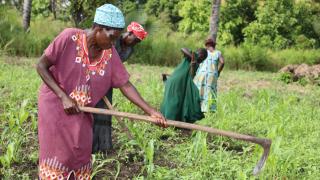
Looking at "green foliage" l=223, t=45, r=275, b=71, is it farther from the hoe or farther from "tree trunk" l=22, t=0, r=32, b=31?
the hoe

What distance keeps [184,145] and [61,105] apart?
2.56m

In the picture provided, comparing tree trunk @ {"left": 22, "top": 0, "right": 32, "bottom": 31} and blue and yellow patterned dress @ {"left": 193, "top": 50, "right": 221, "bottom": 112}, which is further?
tree trunk @ {"left": 22, "top": 0, "right": 32, "bottom": 31}

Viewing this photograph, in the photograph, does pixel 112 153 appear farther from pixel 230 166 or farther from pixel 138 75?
pixel 138 75

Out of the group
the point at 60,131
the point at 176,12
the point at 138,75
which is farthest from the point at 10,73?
the point at 176,12

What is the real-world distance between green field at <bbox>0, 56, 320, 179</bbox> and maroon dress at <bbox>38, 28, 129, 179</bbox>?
1.06 m

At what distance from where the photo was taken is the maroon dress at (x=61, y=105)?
288cm

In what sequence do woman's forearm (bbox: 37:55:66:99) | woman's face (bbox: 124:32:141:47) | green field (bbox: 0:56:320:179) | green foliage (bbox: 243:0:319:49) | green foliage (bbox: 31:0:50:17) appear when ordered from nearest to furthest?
1. woman's forearm (bbox: 37:55:66:99)
2. green field (bbox: 0:56:320:179)
3. woman's face (bbox: 124:32:141:47)
4. green foliage (bbox: 243:0:319:49)
5. green foliage (bbox: 31:0:50:17)

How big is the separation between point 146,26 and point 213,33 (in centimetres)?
197

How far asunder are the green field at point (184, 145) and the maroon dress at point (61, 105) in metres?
1.06

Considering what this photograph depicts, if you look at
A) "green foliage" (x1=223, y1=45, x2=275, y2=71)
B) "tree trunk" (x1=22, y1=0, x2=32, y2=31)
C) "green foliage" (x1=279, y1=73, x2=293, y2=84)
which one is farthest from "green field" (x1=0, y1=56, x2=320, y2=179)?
"green foliage" (x1=223, y1=45, x2=275, y2=71)

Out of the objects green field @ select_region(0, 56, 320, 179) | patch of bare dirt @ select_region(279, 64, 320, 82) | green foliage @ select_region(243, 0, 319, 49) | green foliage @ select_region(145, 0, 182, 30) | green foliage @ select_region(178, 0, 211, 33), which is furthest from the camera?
green foliage @ select_region(145, 0, 182, 30)

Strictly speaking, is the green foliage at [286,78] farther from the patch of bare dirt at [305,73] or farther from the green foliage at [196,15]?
the green foliage at [196,15]

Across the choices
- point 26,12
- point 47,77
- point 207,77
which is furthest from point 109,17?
point 26,12

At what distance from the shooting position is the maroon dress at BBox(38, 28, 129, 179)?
288cm
